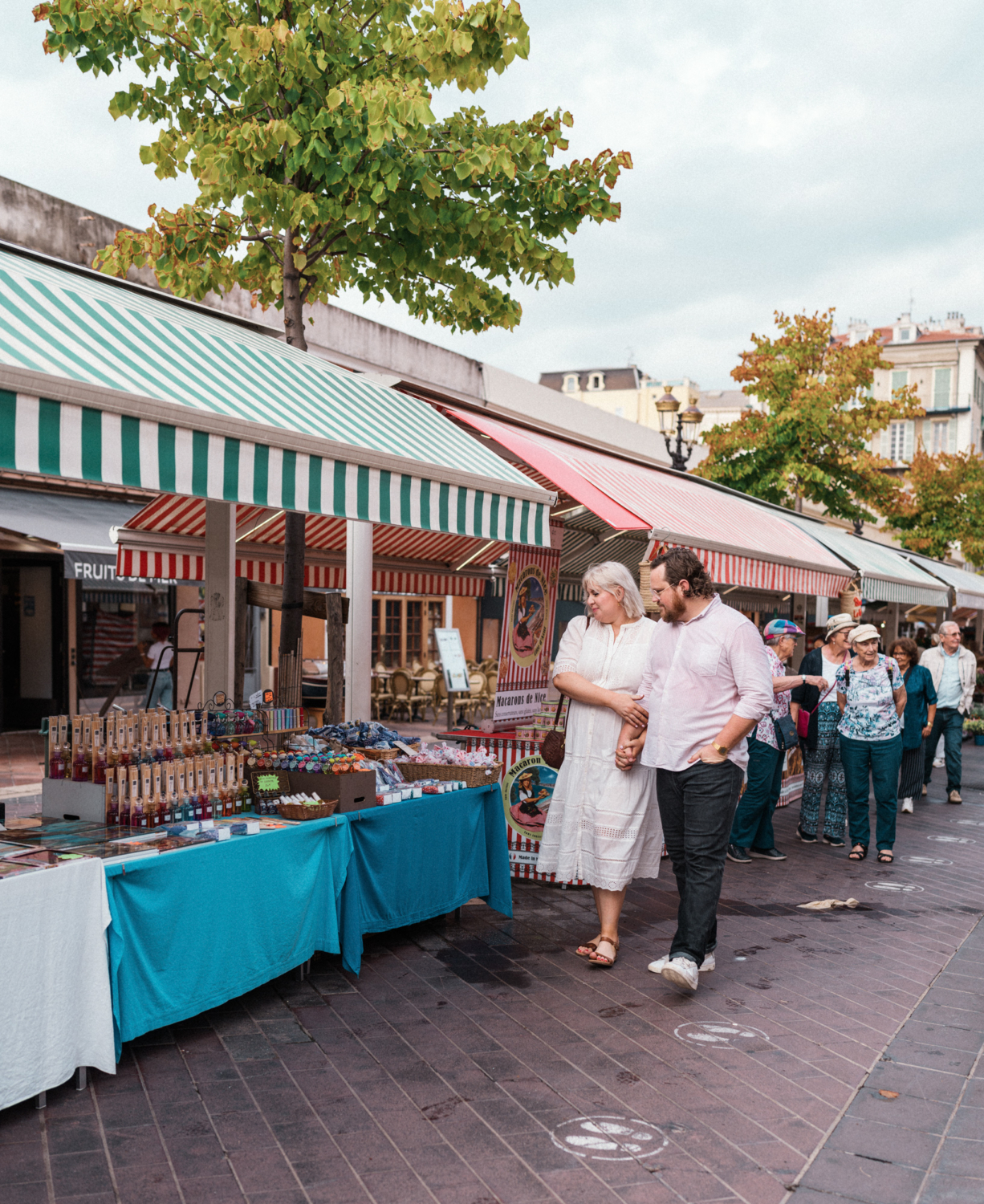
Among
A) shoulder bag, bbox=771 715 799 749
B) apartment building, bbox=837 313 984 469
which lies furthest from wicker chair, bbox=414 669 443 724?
apartment building, bbox=837 313 984 469

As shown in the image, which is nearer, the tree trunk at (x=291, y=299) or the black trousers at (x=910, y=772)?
the tree trunk at (x=291, y=299)

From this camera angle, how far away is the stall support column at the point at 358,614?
7.89 m

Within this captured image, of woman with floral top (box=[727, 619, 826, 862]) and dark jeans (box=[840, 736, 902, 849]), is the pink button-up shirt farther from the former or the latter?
dark jeans (box=[840, 736, 902, 849])

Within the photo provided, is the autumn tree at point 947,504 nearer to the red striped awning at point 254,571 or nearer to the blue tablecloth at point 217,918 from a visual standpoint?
the red striped awning at point 254,571

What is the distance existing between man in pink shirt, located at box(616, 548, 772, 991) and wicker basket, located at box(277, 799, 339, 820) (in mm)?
1439

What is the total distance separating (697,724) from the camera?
4535 millimetres

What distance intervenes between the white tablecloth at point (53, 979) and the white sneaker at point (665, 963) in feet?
7.52

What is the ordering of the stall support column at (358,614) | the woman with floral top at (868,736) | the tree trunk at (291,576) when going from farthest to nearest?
1. the stall support column at (358,614)
2. the woman with floral top at (868,736)
3. the tree trunk at (291,576)

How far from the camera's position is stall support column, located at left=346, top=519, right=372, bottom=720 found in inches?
311

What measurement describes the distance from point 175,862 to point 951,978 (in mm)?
3626

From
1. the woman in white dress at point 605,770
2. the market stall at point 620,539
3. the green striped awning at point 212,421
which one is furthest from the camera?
the market stall at point 620,539

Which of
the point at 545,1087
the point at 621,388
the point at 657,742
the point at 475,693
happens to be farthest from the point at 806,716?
the point at 621,388

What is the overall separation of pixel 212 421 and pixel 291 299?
11.1ft

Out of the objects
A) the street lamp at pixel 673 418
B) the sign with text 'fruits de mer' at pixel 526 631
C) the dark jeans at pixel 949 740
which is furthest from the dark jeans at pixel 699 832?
the street lamp at pixel 673 418
